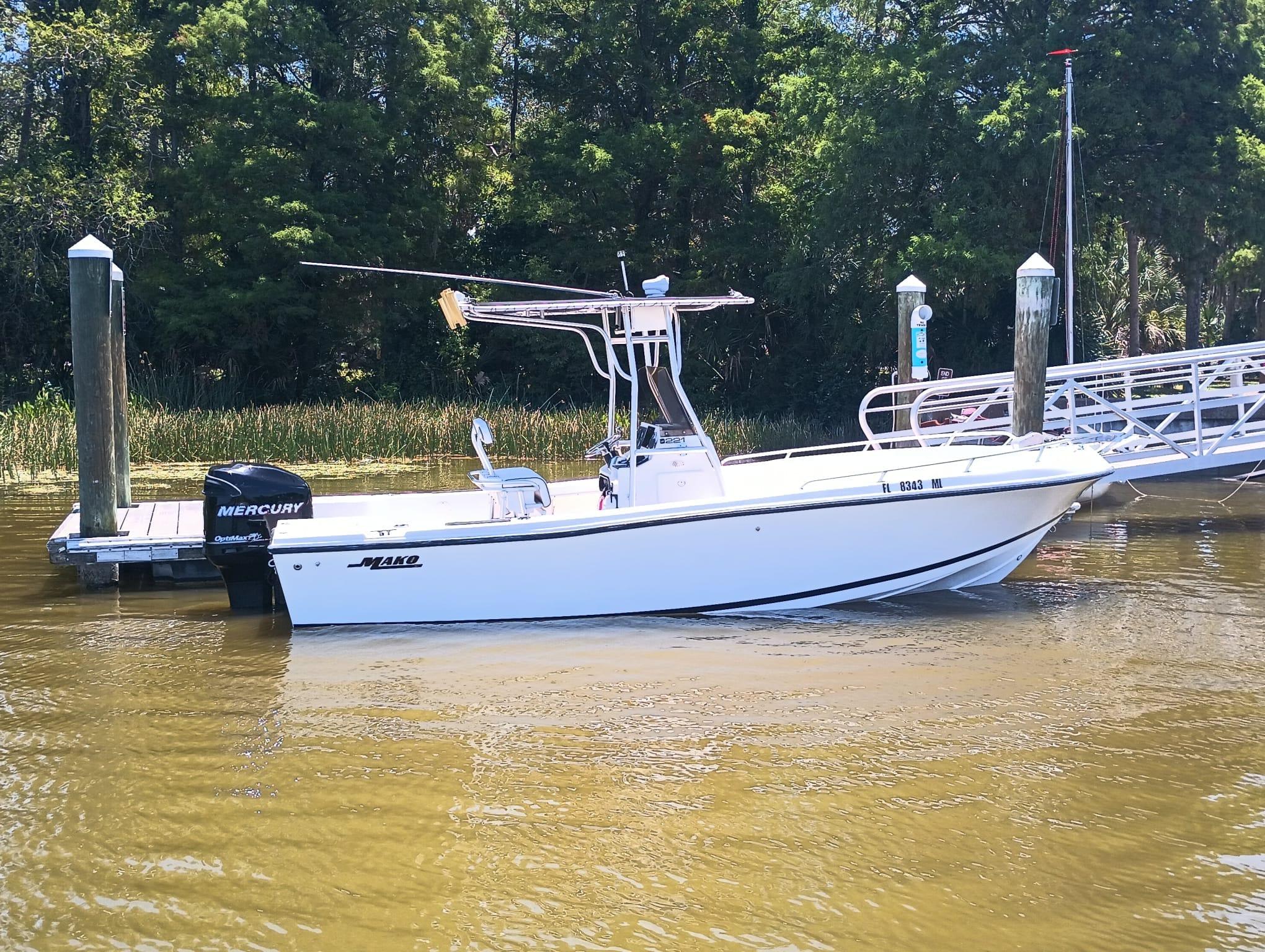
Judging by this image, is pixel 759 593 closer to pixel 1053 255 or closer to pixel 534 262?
pixel 1053 255

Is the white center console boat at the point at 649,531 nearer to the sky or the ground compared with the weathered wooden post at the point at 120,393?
nearer to the ground

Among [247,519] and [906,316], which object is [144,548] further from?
[906,316]

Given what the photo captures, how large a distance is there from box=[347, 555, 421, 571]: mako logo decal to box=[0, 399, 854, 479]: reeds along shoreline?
10.3 meters

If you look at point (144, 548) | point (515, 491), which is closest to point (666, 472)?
point (515, 491)

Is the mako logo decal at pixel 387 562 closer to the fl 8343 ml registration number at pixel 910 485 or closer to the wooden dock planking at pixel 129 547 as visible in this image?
the wooden dock planking at pixel 129 547

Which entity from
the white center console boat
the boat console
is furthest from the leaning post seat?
the boat console

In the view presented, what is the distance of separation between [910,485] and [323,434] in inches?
509

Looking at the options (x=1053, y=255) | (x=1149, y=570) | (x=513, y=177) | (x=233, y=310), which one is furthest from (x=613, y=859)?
(x=513, y=177)

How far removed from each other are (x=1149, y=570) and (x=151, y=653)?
7886mm

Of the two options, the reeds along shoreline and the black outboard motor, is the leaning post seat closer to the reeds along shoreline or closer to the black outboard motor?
the black outboard motor

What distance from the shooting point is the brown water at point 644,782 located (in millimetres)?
4551

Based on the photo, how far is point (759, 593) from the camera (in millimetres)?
9117

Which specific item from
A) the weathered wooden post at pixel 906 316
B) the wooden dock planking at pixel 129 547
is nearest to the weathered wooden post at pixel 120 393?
the wooden dock planking at pixel 129 547

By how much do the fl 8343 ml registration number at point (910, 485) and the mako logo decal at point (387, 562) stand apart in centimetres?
325
